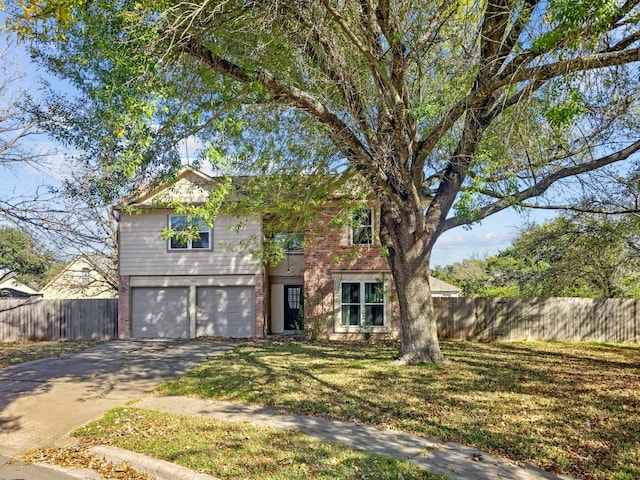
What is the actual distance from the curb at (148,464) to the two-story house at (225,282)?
491 inches

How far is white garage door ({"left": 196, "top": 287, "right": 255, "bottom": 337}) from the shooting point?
62.6ft

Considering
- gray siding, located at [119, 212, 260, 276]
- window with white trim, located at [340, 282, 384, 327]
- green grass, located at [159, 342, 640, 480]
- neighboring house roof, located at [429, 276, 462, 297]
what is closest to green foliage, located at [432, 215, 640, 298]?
green grass, located at [159, 342, 640, 480]

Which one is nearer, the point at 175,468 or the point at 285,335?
the point at 175,468

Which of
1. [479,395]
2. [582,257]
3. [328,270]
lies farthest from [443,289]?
[479,395]

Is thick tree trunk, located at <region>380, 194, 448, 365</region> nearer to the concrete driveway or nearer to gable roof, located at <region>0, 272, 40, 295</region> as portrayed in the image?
the concrete driveway

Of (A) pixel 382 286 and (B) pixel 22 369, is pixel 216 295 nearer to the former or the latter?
(A) pixel 382 286

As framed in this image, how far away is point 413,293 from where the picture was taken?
11.4 m

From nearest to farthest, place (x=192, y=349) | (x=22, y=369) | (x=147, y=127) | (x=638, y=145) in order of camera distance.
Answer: (x=147, y=127) < (x=638, y=145) < (x=22, y=369) < (x=192, y=349)

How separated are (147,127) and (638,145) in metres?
10.2

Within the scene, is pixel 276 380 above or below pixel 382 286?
below

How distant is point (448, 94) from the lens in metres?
9.36

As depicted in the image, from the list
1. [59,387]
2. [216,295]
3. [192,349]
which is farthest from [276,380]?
[216,295]

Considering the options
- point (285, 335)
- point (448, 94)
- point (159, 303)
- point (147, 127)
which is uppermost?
point (448, 94)

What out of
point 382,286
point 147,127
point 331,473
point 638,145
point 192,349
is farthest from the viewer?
point 382,286
